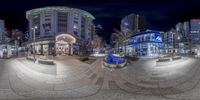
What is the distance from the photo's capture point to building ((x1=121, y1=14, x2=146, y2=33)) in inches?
120

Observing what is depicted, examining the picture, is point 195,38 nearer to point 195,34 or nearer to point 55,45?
point 195,34

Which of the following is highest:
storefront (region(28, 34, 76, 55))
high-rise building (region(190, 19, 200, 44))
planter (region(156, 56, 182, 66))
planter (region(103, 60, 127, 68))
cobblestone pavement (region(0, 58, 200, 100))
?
high-rise building (region(190, 19, 200, 44))

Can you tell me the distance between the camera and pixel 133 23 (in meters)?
3.08

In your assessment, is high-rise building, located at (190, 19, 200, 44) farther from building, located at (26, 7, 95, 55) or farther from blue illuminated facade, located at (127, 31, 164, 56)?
building, located at (26, 7, 95, 55)

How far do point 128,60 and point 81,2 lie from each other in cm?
100

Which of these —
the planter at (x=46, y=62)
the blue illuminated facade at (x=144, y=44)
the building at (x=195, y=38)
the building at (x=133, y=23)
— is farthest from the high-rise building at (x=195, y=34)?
the planter at (x=46, y=62)

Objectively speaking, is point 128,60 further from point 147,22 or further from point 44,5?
point 44,5

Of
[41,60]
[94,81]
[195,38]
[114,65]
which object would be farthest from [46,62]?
[195,38]

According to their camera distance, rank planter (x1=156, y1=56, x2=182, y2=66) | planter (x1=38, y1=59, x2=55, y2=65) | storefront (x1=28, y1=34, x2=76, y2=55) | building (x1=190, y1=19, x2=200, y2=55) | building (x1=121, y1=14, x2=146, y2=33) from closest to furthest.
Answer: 1. storefront (x1=28, y1=34, x2=76, y2=55)
2. planter (x1=38, y1=59, x2=55, y2=65)
3. building (x1=121, y1=14, x2=146, y2=33)
4. planter (x1=156, y1=56, x2=182, y2=66)
5. building (x1=190, y1=19, x2=200, y2=55)

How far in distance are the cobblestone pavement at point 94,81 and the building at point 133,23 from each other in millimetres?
423

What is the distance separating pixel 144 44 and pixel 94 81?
830mm

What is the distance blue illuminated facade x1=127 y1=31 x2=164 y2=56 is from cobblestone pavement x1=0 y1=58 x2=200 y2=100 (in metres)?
0.14

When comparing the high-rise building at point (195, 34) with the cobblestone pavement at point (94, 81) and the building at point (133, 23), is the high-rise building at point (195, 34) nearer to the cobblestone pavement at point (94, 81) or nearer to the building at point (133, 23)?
the cobblestone pavement at point (94, 81)

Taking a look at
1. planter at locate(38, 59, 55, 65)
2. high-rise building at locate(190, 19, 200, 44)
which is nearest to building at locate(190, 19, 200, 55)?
high-rise building at locate(190, 19, 200, 44)
